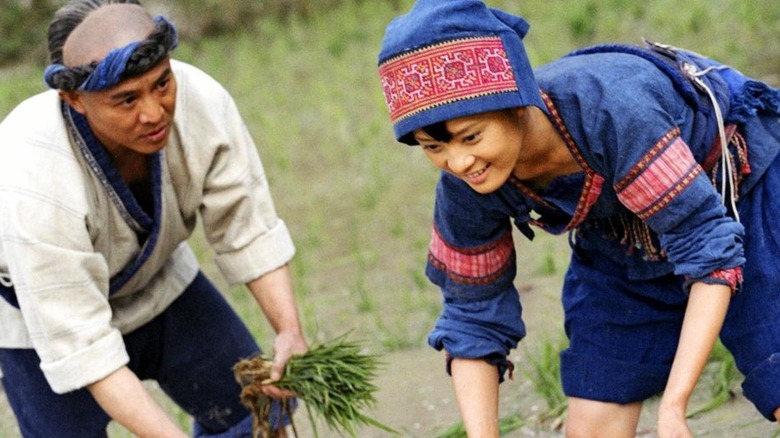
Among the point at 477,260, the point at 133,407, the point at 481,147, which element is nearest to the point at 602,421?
the point at 477,260

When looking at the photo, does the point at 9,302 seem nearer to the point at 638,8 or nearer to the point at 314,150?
the point at 314,150

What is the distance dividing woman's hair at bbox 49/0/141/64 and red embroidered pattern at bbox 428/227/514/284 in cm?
97

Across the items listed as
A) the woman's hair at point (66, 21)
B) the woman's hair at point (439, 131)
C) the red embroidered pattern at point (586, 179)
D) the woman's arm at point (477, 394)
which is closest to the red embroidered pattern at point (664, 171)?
the red embroidered pattern at point (586, 179)

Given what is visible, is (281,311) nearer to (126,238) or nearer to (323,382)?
(323,382)

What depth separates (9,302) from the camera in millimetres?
3338

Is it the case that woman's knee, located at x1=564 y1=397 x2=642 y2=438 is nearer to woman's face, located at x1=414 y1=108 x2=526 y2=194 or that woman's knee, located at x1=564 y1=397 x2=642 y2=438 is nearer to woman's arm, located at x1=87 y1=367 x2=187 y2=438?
woman's face, located at x1=414 y1=108 x2=526 y2=194

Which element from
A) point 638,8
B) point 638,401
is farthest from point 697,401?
point 638,8

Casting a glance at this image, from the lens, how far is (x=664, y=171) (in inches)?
103

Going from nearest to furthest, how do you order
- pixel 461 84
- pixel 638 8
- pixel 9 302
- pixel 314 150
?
pixel 461 84 < pixel 9 302 < pixel 314 150 < pixel 638 8

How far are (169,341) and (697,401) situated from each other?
1.46 metres

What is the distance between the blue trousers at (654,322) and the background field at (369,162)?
25.4 inches

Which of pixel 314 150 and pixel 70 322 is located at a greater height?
pixel 70 322

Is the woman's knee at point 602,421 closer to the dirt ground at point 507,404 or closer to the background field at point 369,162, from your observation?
the dirt ground at point 507,404

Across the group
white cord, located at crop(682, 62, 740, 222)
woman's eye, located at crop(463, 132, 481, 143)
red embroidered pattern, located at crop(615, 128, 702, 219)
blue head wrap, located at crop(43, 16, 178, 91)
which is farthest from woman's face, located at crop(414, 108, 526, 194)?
blue head wrap, located at crop(43, 16, 178, 91)
